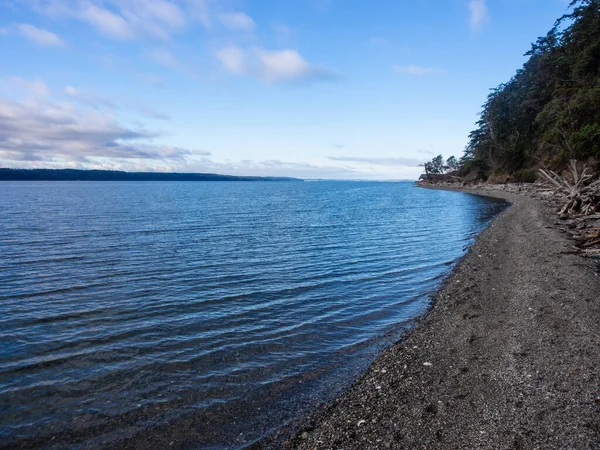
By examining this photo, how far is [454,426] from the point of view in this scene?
20.9 ft

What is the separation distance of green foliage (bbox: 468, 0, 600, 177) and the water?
34.5 m

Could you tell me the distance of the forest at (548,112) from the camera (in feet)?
154

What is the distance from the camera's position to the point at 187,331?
1161 centimetres

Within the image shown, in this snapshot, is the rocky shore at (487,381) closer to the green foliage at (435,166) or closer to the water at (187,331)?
the water at (187,331)

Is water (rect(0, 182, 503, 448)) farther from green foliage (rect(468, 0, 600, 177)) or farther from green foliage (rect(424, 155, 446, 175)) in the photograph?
green foliage (rect(424, 155, 446, 175))

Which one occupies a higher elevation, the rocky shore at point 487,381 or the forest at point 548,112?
the forest at point 548,112

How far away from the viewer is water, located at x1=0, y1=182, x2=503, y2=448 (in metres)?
7.53

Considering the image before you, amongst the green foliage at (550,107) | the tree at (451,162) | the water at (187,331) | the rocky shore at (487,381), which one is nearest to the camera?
the rocky shore at (487,381)

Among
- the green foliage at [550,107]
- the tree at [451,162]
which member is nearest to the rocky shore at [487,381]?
the green foliage at [550,107]

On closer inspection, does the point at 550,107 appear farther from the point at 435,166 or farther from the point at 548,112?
the point at 435,166

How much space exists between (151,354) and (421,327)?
7944 millimetres

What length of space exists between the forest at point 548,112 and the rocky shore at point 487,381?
41.0 meters

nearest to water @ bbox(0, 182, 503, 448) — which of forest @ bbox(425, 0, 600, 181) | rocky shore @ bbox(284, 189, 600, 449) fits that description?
rocky shore @ bbox(284, 189, 600, 449)

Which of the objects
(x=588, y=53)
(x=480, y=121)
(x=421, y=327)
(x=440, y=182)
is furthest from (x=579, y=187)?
(x=440, y=182)
